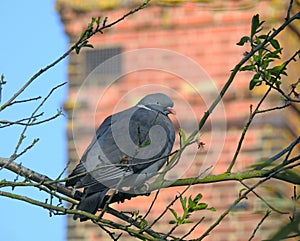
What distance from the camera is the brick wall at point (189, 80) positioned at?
739 cm

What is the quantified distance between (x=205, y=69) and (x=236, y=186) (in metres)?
0.89

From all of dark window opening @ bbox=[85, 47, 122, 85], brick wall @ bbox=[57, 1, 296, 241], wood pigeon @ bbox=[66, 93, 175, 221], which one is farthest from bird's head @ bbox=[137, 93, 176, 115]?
dark window opening @ bbox=[85, 47, 122, 85]

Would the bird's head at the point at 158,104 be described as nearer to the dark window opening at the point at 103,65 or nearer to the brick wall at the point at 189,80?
the brick wall at the point at 189,80

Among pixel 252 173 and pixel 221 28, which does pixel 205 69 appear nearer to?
pixel 221 28

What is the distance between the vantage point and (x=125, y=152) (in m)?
4.44

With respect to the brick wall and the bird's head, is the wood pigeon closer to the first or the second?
the bird's head

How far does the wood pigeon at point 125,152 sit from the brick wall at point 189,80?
2.10m

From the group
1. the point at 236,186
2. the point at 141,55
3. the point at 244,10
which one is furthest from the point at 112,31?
the point at 236,186

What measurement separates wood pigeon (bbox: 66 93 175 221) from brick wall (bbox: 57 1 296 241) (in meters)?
2.10

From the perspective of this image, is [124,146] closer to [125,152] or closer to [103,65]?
[125,152]

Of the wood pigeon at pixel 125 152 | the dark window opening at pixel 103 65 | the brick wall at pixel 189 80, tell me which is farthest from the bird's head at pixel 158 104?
the dark window opening at pixel 103 65

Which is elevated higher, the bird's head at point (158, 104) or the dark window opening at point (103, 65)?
the dark window opening at point (103, 65)

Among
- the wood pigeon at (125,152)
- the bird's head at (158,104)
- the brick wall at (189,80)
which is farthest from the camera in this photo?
the brick wall at (189,80)

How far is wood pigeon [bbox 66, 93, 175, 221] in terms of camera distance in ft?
13.4
